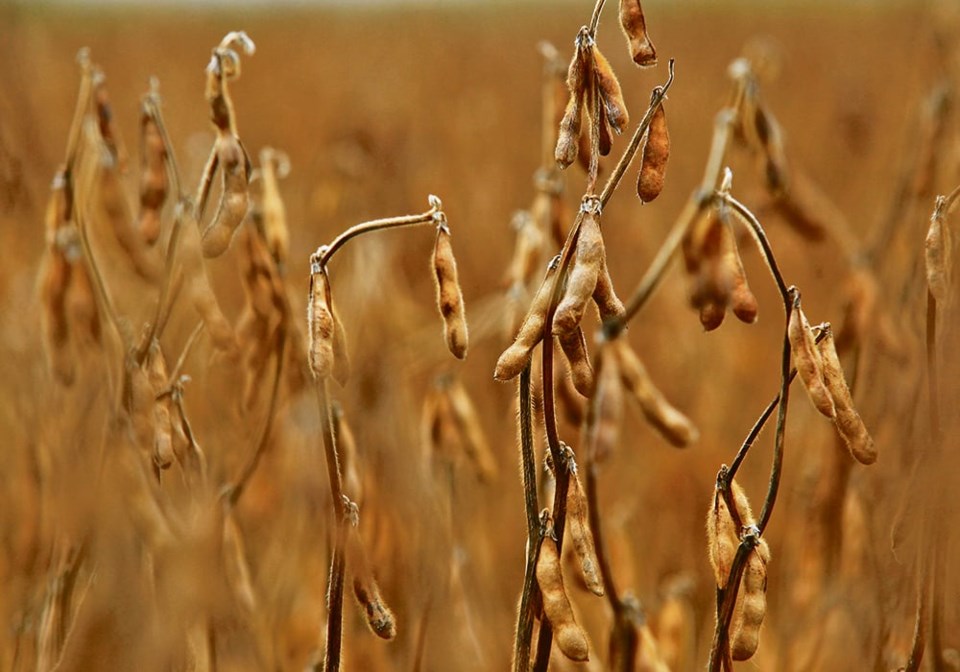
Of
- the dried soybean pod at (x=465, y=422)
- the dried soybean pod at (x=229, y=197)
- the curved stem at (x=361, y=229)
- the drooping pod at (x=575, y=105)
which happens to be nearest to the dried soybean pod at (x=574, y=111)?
the drooping pod at (x=575, y=105)

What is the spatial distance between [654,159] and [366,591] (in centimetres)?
43

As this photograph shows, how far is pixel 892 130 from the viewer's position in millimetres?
4016

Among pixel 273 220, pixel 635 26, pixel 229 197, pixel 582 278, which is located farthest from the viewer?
pixel 273 220

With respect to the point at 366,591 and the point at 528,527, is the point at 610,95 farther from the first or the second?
the point at 366,591

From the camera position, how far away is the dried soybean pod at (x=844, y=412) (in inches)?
32.4

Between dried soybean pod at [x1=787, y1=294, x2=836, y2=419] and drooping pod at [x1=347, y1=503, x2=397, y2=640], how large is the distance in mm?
387

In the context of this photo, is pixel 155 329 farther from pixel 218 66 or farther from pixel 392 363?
pixel 392 363

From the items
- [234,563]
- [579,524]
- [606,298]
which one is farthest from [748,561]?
[234,563]

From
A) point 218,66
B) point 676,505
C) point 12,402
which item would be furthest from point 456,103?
point 218,66

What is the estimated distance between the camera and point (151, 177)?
1.14m

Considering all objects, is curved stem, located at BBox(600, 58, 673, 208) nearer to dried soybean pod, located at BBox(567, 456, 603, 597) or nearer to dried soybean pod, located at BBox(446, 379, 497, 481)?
dried soybean pod, located at BBox(567, 456, 603, 597)

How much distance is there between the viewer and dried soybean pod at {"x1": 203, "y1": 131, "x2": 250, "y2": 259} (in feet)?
3.14

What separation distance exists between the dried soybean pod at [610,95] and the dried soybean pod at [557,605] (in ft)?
1.07

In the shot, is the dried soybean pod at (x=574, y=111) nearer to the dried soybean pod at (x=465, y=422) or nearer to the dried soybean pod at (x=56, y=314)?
the dried soybean pod at (x=465, y=422)
